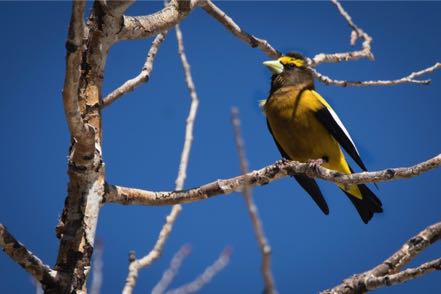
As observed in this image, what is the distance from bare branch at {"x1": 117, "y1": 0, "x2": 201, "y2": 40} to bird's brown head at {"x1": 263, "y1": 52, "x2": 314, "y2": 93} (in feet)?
8.30

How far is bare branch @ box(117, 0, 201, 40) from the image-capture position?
267 cm

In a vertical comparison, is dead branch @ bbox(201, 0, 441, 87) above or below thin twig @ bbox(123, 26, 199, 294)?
above

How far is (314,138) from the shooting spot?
479cm

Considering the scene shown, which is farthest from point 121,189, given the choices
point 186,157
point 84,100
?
point 186,157

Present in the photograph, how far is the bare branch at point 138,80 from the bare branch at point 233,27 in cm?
38

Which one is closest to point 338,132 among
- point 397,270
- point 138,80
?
point 138,80

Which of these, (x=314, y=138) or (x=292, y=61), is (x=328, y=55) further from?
(x=292, y=61)

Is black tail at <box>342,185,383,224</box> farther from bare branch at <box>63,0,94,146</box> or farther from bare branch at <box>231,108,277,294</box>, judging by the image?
bare branch at <box>231,108,277,294</box>

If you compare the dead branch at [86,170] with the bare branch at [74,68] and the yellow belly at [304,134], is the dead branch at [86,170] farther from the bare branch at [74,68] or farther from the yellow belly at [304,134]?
the yellow belly at [304,134]

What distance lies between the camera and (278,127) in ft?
16.3

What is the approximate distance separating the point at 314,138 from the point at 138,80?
2.26 metres

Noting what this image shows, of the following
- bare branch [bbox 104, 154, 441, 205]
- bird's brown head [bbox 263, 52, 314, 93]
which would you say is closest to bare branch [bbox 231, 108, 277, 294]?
bare branch [bbox 104, 154, 441, 205]

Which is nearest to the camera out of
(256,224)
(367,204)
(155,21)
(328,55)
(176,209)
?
(256,224)

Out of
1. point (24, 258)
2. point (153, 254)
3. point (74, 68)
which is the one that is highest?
point (74, 68)
